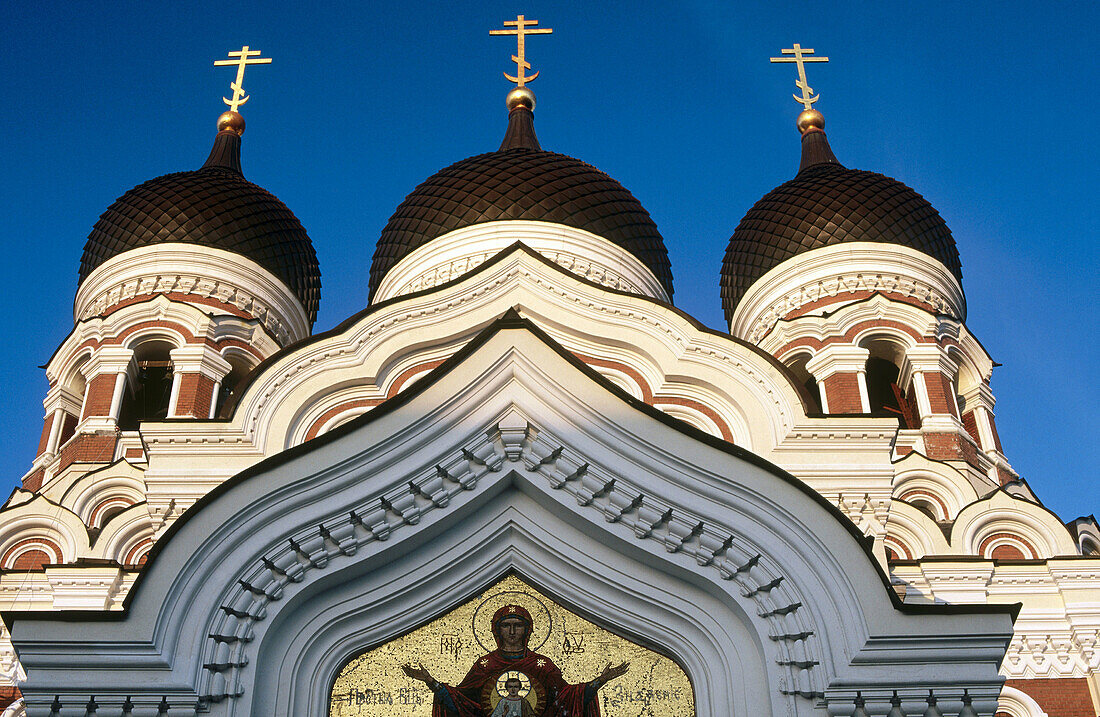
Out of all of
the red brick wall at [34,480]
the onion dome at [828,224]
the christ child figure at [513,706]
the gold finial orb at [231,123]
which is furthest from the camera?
the gold finial orb at [231,123]

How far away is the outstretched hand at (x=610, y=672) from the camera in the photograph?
654 cm

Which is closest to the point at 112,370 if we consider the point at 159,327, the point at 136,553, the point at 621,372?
the point at 159,327

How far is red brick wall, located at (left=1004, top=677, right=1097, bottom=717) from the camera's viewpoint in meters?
10.0

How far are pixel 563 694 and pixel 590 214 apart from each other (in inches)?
318

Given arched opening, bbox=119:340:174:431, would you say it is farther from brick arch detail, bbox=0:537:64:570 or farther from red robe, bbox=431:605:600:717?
red robe, bbox=431:605:600:717

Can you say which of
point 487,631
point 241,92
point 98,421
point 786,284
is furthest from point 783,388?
point 241,92

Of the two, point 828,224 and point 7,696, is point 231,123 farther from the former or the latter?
point 7,696

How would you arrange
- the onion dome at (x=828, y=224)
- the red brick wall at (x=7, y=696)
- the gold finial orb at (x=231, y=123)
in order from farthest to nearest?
the gold finial orb at (x=231, y=123), the onion dome at (x=828, y=224), the red brick wall at (x=7, y=696)

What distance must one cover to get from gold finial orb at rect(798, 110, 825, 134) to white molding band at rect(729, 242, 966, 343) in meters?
3.71

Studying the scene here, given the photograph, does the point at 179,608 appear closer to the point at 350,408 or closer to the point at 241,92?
the point at 350,408

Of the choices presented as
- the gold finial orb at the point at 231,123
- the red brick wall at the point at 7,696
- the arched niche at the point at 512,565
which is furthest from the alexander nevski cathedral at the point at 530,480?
the gold finial orb at the point at 231,123

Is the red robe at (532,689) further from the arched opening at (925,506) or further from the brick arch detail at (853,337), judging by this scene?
the brick arch detail at (853,337)

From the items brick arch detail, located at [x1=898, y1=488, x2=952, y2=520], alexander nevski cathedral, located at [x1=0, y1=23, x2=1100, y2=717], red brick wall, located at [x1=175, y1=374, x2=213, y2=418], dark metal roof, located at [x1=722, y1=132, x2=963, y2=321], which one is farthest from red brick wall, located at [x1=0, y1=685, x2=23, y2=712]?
dark metal roof, located at [x1=722, y1=132, x2=963, y2=321]

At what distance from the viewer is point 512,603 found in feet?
22.3
